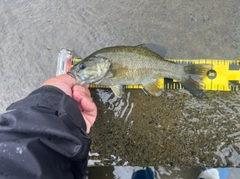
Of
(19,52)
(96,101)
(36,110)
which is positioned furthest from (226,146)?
(19,52)

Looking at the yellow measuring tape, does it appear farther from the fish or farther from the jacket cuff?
the jacket cuff

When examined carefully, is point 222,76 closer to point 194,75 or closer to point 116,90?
point 194,75

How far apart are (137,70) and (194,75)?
1.61 ft

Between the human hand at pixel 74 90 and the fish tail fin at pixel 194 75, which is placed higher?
the fish tail fin at pixel 194 75

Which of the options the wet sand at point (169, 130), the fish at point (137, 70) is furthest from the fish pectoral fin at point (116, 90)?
the wet sand at point (169, 130)

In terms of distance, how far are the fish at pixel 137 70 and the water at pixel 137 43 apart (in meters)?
0.15

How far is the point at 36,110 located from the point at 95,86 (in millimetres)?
927

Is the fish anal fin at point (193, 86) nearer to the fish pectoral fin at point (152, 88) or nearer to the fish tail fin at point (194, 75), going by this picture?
the fish tail fin at point (194, 75)

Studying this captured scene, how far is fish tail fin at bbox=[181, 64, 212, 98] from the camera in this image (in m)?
2.38

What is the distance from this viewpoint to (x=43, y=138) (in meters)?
1.55

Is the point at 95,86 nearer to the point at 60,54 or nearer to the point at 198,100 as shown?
the point at 60,54

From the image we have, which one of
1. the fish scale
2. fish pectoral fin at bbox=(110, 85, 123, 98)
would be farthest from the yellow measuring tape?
fish pectoral fin at bbox=(110, 85, 123, 98)

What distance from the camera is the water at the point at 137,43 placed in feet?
8.07

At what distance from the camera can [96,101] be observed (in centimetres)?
254
